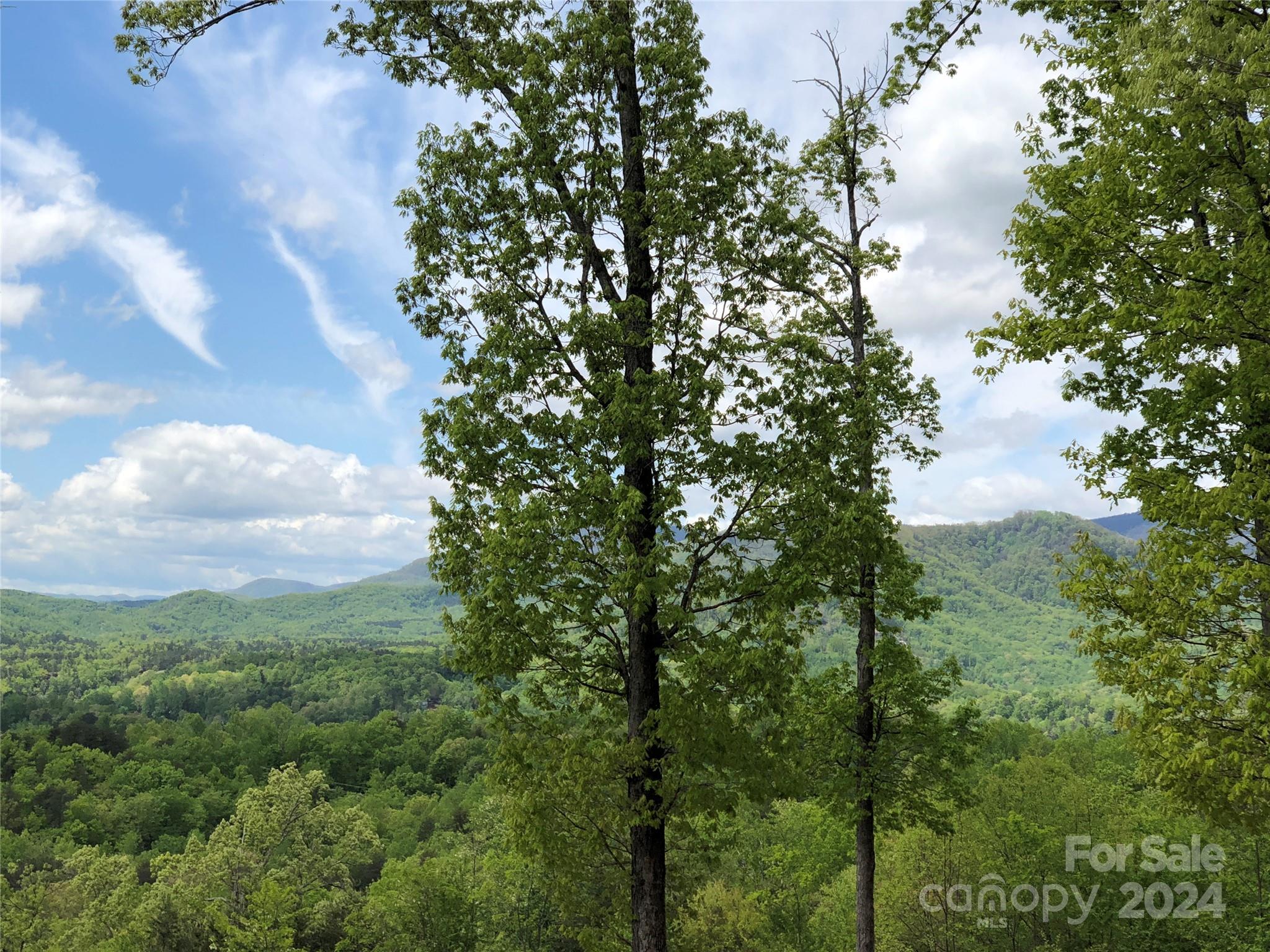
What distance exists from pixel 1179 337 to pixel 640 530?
18.6ft

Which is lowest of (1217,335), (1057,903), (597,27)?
(1057,903)

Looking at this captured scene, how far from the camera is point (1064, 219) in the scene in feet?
26.4

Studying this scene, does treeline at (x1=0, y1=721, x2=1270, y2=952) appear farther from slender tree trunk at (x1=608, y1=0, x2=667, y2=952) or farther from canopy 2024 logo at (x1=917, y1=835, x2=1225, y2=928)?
slender tree trunk at (x1=608, y1=0, x2=667, y2=952)

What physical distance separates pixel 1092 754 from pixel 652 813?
48271mm

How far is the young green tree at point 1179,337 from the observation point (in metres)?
6.62

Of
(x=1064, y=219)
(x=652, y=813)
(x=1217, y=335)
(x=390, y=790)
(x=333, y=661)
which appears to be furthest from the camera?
(x=333, y=661)

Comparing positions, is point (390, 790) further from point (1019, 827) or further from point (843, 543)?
point (843, 543)

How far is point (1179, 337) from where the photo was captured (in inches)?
283

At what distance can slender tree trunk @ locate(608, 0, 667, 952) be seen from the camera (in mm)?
7398

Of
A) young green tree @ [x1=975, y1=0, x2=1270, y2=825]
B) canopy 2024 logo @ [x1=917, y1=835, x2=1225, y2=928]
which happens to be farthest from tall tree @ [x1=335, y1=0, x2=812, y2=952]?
canopy 2024 logo @ [x1=917, y1=835, x2=1225, y2=928]

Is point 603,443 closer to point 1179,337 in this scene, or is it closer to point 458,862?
point 1179,337

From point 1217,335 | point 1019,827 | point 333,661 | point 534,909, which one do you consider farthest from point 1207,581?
point 333,661

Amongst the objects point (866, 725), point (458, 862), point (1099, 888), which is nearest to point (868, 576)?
point (866, 725)

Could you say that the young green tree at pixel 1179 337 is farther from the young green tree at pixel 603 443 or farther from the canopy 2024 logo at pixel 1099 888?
the canopy 2024 logo at pixel 1099 888
